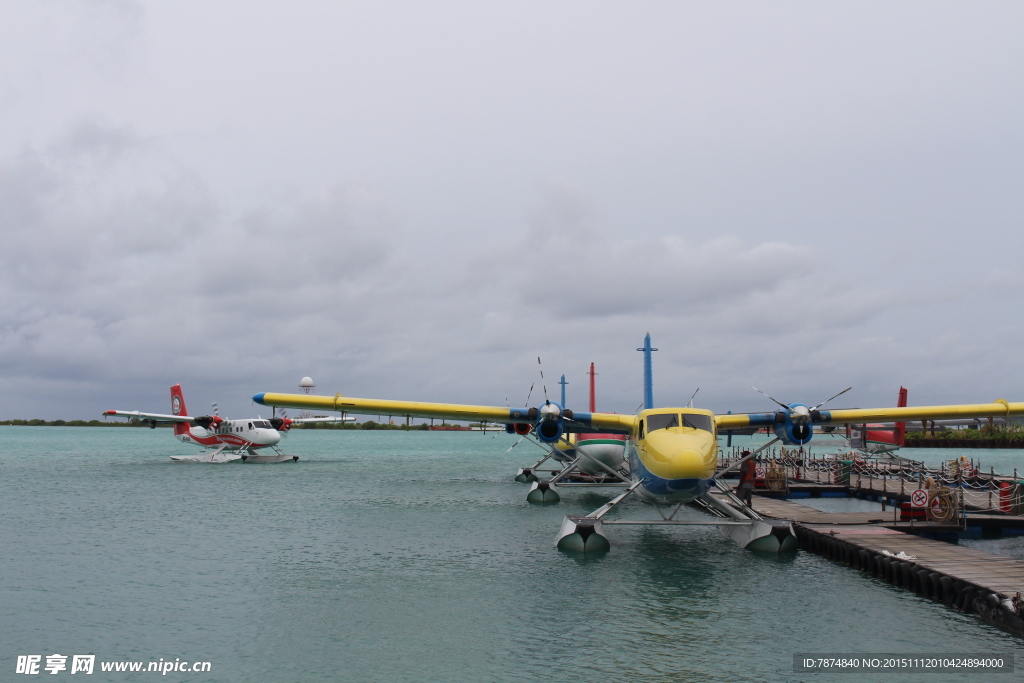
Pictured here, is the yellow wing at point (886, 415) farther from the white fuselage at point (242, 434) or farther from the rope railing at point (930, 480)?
the white fuselage at point (242, 434)

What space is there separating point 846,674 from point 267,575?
563 inches

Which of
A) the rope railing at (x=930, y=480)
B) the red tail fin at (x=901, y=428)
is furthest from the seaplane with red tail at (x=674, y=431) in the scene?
the red tail fin at (x=901, y=428)

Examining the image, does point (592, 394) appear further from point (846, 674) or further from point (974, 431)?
point (974, 431)

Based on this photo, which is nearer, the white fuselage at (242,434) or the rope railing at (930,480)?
the rope railing at (930,480)

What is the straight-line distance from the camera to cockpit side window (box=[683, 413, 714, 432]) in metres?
19.9

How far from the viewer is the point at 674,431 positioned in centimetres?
1958

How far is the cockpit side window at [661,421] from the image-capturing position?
20.0 m

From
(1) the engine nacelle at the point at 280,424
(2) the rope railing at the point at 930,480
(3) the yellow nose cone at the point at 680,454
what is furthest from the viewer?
(1) the engine nacelle at the point at 280,424

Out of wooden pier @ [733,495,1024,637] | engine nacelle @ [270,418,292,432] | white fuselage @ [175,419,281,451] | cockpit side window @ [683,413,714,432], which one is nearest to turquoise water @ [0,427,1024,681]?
wooden pier @ [733,495,1024,637]

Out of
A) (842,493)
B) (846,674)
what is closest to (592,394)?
(842,493)

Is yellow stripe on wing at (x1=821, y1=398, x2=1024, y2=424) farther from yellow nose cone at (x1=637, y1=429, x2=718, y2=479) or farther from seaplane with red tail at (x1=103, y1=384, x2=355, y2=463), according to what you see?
seaplane with red tail at (x1=103, y1=384, x2=355, y2=463)

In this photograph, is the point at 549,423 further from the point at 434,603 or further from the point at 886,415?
the point at 886,415

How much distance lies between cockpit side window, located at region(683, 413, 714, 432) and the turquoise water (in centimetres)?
392

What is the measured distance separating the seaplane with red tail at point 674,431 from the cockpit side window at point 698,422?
3 cm
